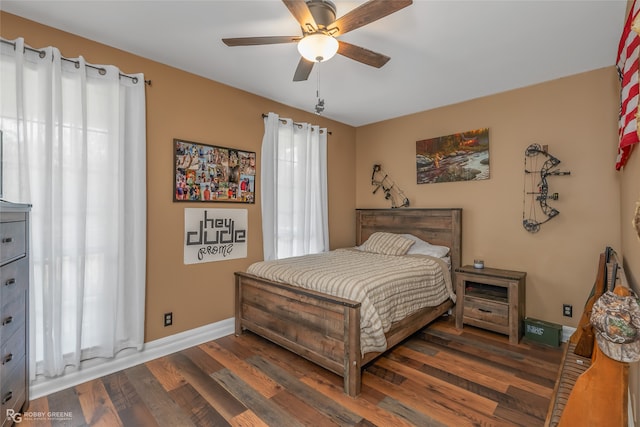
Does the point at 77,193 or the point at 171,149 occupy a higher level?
the point at 171,149

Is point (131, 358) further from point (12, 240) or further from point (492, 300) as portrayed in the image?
point (492, 300)

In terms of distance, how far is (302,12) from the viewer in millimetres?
1676

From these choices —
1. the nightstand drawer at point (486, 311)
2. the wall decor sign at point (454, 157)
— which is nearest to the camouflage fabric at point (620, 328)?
the nightstand drawer at point (486, 311)

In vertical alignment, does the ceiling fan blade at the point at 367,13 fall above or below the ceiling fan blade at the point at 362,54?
above

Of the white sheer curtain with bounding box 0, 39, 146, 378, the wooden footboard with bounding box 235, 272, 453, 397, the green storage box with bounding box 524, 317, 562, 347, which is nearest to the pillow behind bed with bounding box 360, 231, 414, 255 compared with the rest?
the wooden footboard with bounding box 235, 272, 453, 397

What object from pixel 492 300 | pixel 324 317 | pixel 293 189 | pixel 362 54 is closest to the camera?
pixel 362 54

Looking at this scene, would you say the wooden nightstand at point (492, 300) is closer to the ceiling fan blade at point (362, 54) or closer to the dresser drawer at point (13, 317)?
the ceiling fan blade at point (362, 54)

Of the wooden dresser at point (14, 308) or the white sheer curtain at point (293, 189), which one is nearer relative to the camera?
the wooden dresser at point (14, 308)

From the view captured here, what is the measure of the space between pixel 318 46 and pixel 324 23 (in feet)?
0.56

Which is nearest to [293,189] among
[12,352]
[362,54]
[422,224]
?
[422,224]

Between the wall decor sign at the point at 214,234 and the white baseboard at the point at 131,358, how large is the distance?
2.26 feet

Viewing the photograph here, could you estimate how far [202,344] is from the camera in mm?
2896

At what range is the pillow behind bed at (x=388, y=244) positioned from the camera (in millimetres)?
3664

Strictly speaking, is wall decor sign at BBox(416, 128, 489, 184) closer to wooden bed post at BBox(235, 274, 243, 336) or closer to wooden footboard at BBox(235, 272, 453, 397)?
wooden footboard at BBox(235, 272, 453, 397)
